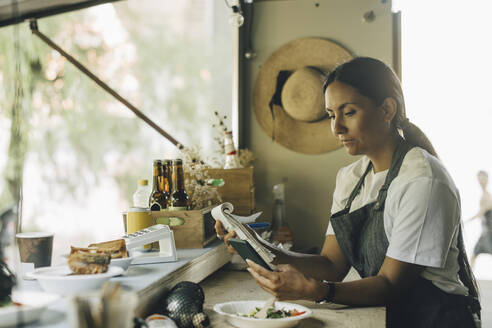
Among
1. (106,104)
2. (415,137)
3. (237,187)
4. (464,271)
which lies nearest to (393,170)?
(415,137)

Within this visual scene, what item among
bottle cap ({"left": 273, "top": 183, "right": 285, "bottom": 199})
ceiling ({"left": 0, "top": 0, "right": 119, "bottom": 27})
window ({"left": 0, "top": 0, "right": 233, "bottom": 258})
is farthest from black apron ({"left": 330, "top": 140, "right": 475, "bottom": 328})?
window ({"left": 0, "top": 0, "right": 233, "bottom": 258})

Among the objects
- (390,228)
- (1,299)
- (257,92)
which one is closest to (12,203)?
(1,299)

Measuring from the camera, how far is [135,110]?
2492 millimetres

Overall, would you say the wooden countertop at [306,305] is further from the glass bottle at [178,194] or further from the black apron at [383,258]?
the glass bottle at [178,194]

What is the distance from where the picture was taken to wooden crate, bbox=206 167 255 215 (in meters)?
2.36

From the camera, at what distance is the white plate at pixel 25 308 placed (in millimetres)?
944

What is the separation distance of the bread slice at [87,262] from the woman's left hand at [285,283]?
1.36ft

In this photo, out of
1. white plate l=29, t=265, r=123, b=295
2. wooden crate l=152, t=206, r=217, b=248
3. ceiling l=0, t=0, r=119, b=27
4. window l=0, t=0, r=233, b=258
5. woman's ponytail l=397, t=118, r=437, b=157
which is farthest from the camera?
window l=0, t=0, r=233, b=258

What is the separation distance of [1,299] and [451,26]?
8.02 ft

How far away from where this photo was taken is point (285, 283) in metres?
1.39

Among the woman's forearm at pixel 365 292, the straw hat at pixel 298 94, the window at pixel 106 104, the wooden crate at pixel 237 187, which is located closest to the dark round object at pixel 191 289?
the woman's forearm at pixel 365 292

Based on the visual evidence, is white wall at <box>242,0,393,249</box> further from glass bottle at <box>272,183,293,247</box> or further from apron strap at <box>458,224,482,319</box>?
apron strap at <box>458,224,482,319</box>

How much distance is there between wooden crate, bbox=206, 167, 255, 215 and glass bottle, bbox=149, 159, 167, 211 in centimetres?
47

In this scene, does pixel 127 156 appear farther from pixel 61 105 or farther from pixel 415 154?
pixel 415 154
